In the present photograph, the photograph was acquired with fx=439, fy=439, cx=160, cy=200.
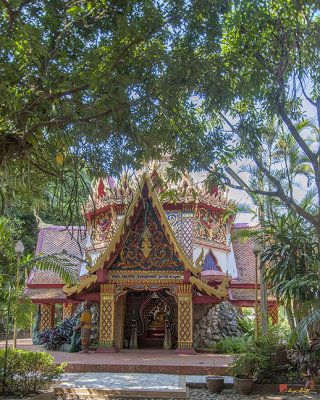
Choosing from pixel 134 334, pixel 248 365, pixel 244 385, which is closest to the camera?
pixel 244 385

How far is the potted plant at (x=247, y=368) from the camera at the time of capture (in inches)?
280

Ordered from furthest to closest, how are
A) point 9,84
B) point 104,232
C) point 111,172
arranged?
point 104,232, point 111,172, point 9,84

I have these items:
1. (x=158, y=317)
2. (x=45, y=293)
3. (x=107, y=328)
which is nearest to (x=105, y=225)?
(x=45, y=293)

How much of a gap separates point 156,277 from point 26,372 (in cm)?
612

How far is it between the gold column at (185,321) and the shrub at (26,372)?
19.0ft

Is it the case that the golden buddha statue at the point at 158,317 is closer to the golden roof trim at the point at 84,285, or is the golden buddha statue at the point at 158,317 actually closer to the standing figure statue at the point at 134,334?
the standing figure statue at the point at 134,334

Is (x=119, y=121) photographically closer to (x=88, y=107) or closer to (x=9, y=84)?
(x=88, y=107)

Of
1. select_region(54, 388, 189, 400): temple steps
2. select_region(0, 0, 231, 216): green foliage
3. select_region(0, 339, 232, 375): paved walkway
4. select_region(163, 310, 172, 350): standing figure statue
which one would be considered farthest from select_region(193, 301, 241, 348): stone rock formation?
select_region(0, 0, 231, 216): green foliage

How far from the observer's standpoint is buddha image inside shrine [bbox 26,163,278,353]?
11984 millimetres

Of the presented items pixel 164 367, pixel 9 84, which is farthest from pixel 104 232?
pixel 9 84

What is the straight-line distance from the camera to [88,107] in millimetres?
5277

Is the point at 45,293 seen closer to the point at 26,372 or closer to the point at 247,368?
the point at 26,372

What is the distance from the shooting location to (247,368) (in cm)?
741

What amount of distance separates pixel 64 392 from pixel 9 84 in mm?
4695
